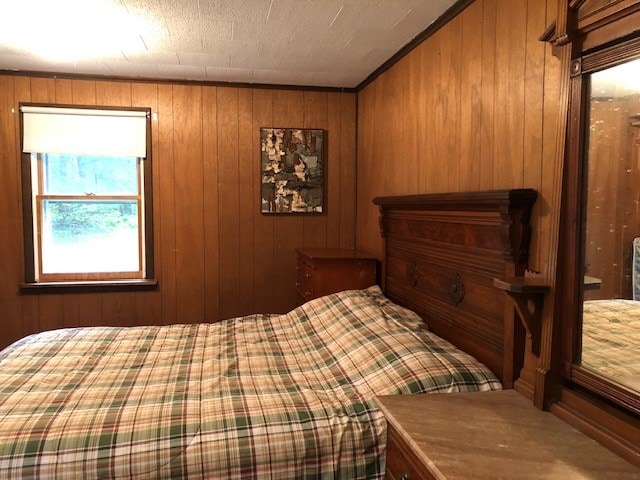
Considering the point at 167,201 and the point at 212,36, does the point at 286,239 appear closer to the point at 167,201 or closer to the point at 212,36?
the point at 167,201

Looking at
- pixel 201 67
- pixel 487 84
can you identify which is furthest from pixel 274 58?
pixel 487 84

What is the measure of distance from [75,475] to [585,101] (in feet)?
5.98

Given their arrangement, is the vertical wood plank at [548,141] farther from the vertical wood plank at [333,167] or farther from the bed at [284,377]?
the vertical wood plank at [333,167]

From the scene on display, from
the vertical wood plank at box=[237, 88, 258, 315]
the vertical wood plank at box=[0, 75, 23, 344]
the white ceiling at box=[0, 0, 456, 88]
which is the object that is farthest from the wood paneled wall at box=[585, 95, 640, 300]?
the vertical wood plank at box=[0, 75, 23, 344]

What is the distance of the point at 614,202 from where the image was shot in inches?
49.9

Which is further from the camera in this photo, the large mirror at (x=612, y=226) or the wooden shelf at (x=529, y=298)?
the wooden shelf at (x=529, y=298)

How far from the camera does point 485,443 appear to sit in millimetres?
1271

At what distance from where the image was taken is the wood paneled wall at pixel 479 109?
1.70 metres

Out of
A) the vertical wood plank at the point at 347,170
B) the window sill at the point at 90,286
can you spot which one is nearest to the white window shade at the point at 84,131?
the window sill at the point at 90,286

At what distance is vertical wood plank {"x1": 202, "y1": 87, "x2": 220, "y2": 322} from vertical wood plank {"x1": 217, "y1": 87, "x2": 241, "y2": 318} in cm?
3

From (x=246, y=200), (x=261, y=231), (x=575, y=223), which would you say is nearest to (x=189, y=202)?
(x=246, y=200)

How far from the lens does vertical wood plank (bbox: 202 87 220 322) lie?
149 inches

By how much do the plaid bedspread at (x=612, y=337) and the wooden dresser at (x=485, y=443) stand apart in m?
0.20

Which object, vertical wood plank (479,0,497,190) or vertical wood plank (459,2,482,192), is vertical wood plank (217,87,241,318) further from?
vertical wood plank (479,0,497,190)
